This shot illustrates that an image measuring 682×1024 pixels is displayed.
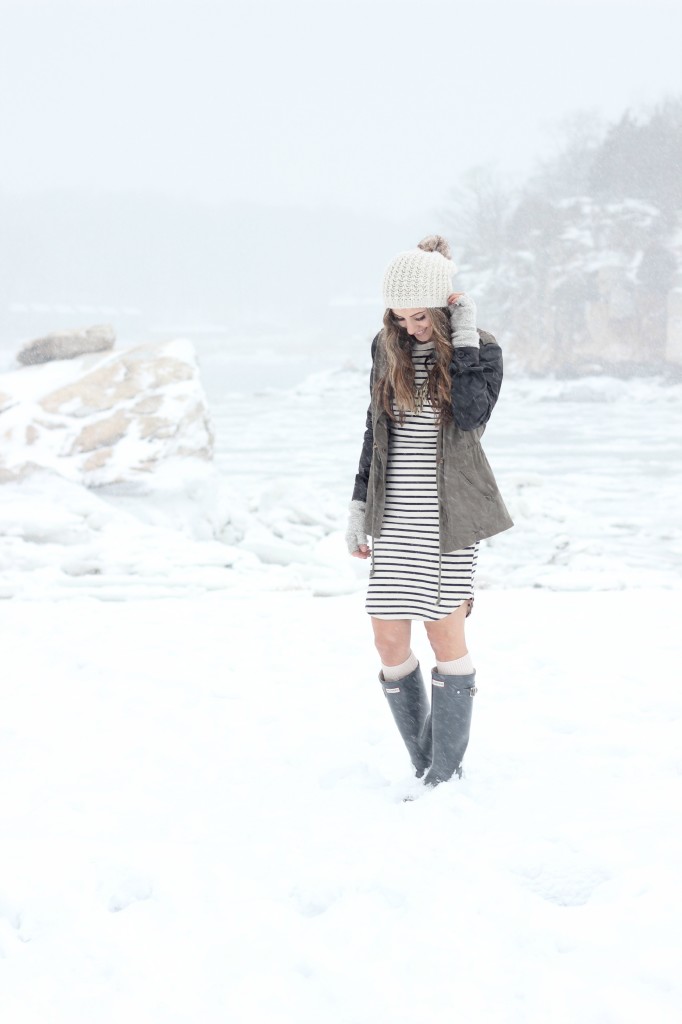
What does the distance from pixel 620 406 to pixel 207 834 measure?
134 ft

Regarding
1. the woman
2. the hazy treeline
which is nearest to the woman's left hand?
the woman

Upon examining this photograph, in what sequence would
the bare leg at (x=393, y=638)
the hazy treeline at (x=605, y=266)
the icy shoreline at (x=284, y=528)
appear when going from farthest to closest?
the hazy treeline at (x=605, y=266) < the icy shoreline at (x=284, y=528) < the bare leg at (x=393, y=638)

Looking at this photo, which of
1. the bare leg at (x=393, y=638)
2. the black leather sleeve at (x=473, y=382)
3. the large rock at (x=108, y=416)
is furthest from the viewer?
the large rock at (x=108, y=416)

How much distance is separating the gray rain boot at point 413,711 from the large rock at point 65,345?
10225 mm

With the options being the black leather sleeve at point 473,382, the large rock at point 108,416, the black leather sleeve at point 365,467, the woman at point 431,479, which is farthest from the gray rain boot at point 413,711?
the large rock at point 108,416

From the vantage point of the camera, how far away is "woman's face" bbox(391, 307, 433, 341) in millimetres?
2568

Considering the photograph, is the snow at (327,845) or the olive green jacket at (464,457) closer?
the snow at (327,845)

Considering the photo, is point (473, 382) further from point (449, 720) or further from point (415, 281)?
point (449, 720)

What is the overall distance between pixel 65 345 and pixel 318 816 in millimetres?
10421

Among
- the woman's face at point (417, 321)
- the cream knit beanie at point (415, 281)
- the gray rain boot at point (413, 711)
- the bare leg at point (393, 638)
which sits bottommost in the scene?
the gray rain boot at point (413, 711)

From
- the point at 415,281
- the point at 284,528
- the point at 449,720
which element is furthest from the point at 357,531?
the point at 284,528

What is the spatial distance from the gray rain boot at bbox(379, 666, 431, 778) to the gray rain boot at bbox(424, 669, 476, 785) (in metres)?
0.07

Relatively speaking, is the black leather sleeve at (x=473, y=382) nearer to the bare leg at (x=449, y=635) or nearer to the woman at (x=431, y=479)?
the woman at (x=431, y=479)

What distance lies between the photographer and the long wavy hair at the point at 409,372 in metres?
2.56
